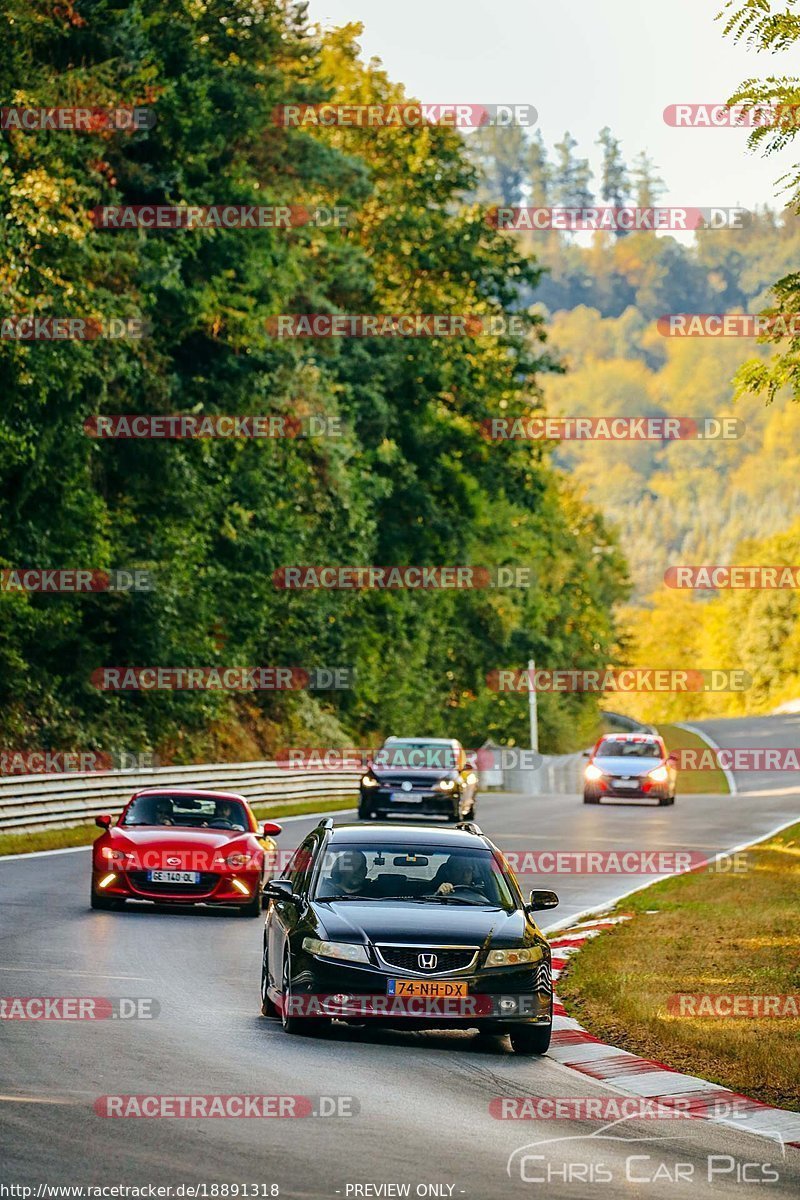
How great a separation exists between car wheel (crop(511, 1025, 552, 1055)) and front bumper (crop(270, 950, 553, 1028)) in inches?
3.6

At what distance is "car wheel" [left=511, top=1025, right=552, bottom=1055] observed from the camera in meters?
11.8

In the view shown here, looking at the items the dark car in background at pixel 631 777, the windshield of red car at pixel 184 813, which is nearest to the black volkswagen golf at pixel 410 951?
the windshield of red car at pixel 184 813

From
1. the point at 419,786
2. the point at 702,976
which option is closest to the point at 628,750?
the point at 419,786

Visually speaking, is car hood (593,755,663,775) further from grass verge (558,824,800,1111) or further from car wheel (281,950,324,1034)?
car wheel (281,950,324,1034)

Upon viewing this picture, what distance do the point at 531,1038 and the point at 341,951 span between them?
1.31m

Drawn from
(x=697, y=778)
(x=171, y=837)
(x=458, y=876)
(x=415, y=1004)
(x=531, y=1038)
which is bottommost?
(x=697, y=778)

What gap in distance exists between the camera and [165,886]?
20031 millimetres

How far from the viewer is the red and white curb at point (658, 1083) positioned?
959 centimetres

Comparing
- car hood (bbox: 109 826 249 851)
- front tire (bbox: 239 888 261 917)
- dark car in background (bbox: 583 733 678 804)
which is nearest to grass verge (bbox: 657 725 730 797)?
dark car in background (bbox: 583 733 678 804)

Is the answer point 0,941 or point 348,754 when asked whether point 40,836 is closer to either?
point 0,941

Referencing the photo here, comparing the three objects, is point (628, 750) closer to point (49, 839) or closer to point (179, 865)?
point (49, 839)

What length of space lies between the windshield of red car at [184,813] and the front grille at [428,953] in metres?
9.37

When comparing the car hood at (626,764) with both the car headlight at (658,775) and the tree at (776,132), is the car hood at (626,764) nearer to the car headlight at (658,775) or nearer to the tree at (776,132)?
the car headlight at (658,775)

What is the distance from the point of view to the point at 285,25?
50.2 m
